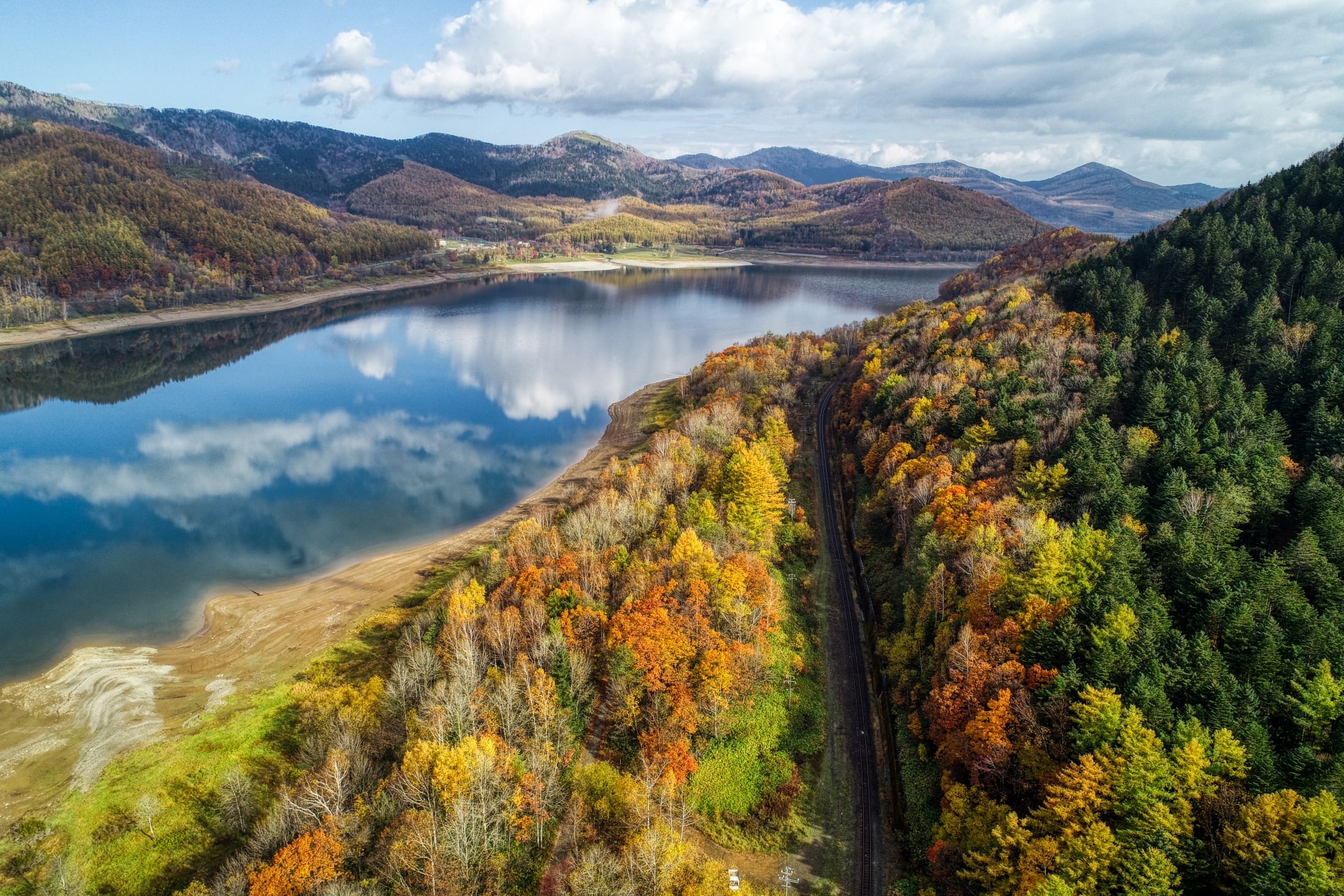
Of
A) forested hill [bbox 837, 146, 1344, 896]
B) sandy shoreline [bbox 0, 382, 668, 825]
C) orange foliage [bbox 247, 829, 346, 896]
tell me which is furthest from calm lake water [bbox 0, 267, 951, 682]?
forested hill [bbox 837, 146, 1344, 896]

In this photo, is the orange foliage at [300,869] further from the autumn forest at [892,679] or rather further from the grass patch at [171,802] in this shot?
the grass patch at [171,802]

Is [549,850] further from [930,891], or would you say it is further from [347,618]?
[347,618]

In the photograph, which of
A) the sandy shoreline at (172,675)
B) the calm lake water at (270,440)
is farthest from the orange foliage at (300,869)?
the calm lake water at (270,440)

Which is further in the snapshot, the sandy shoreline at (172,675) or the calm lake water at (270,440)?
the calm lake water at (270,440)

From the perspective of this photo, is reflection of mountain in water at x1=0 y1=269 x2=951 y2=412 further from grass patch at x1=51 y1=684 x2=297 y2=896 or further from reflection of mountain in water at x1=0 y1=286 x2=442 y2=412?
grass patch at x1=51 y1=684 x2=297 y2=896

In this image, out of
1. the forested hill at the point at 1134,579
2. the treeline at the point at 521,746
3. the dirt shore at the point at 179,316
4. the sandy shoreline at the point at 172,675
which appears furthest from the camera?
the dirt shore at the point at 179,316

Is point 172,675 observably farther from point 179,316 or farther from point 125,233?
point 125,233

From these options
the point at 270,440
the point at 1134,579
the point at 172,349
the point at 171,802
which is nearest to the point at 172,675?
the point at 171,802
